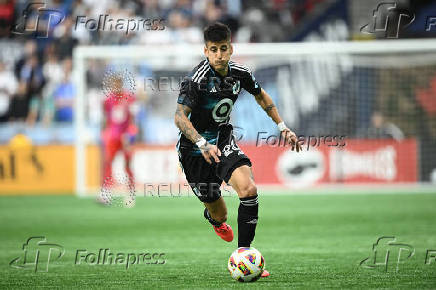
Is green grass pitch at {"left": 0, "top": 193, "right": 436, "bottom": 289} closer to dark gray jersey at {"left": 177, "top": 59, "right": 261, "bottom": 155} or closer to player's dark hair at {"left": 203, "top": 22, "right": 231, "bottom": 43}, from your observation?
dark gray jersey at {"left": 177, "top": 59, "right": 261, "bottom": 155}

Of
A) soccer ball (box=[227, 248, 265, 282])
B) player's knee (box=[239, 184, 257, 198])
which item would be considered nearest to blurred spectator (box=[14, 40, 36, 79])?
player's knee (box=[239, 184, 257, 198])

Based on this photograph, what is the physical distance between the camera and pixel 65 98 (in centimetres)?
1881

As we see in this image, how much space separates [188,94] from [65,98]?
1288cm

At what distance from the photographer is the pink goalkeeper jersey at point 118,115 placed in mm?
14391

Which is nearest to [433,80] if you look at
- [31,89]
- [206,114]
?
[31,89]

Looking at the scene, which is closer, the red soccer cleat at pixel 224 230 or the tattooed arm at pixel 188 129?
the tattooed arm at pixel 188 129

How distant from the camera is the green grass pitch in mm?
6336

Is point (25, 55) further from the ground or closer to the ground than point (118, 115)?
further from the ground

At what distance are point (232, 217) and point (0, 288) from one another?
6548 mm

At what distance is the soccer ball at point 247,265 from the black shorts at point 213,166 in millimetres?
705

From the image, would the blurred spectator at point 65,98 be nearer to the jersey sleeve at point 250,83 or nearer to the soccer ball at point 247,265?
the jersey sleeve at point 250,83

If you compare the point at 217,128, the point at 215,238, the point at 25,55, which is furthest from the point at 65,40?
the point at 217,128
